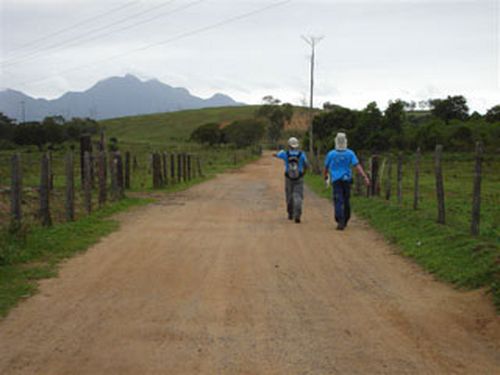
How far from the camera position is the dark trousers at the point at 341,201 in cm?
1208

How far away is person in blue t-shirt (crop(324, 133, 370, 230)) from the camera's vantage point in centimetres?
1212

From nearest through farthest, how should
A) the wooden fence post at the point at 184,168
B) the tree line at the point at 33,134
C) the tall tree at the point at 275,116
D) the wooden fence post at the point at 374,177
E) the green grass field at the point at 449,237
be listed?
the green grass field at the point at 449,237, the wooden fence post at the point at 374,177, the wooden fence post at the point at 184,168, the tree line at the point at 33,134, the tall tree at the point at 275,116

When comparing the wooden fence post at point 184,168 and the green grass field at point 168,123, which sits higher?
the green grass field at point 168,123

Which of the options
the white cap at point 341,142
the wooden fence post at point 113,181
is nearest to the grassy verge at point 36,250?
the wooden fence post at point 113,181

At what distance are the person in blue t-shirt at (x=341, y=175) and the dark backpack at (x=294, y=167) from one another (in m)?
0.85

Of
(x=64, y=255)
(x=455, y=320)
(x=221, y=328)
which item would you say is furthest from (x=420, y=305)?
(x=64, y=255)

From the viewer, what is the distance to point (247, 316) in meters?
5.98

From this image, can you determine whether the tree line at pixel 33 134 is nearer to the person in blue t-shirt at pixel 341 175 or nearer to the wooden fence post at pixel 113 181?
the wooden fence post at pixel 113 181

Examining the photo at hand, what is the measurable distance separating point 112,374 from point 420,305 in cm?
336

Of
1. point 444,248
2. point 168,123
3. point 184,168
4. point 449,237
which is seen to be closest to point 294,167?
point 449,237

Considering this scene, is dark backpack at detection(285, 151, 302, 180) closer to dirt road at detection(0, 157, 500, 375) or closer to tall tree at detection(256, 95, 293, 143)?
dirt road at detection(0, 157, 500, 375)

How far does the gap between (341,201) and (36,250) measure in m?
5.72

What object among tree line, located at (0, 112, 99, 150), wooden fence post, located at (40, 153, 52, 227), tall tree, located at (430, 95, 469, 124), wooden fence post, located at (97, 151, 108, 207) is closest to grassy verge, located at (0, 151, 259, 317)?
wooden fence post, located at (40, 153, 52, 227)

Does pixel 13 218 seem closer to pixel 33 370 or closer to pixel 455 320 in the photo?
pixel 33 370
